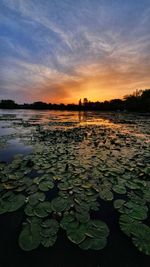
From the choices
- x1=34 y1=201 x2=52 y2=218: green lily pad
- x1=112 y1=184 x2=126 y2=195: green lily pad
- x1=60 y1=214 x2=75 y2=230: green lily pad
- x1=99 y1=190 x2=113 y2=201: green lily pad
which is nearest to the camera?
x1=60 y1=214 x2=75 y2=230: green lily pad

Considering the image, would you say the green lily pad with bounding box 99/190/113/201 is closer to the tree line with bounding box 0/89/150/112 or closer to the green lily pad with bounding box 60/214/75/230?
the green lily pad with bounding box 60/214/75/230

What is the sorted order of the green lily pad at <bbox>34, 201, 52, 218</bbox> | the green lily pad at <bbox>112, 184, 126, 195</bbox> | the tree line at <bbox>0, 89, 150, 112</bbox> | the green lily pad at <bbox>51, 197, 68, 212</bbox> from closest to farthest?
1. the green lily pad at <bbox>34, 201, 52, 218</bbox>
2. the green lily pad at <bbox>51, 197, 68, 212</bbox>
3. the green lily pad at <bbox>112, 184, 126, 195</bbox>
4. the tree line at <bbox>0, 89, 150, 112</bbox>

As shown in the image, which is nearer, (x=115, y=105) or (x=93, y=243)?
(x=93, y=243)

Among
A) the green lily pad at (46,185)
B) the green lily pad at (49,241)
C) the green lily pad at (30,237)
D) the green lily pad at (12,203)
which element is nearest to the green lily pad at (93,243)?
the green lily pad at (49,241)

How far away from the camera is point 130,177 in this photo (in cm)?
354

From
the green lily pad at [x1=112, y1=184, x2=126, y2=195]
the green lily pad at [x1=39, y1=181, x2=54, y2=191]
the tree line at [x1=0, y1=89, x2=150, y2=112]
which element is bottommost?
the green lily pad at [x1=112, y1=184, x2=126, y2=195]

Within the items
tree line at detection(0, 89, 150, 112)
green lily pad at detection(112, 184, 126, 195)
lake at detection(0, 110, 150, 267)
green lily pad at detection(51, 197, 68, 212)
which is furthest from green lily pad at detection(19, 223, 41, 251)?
tree line at detection(0, 89, 150, 112)

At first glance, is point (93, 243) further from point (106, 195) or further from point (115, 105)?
point (115, 105)

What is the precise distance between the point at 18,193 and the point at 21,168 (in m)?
1.26

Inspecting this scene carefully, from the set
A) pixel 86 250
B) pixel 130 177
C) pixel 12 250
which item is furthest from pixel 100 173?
pixel 12 250

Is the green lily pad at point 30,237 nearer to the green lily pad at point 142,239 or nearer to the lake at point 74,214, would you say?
the lake at point 74,214

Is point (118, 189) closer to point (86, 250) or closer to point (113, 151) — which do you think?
point (86, 250)

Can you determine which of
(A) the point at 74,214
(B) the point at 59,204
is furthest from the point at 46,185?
(A) the point at 74,214

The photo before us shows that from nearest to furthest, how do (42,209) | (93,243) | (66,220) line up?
(93,243) < (66,220) < (42,209)
